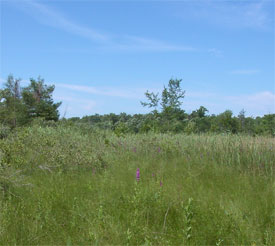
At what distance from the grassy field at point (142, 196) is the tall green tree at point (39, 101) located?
19.2m

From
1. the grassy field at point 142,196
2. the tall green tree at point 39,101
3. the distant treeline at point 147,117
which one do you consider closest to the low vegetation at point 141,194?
the grassy field at point 142,196

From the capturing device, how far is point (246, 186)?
4227 millimetres

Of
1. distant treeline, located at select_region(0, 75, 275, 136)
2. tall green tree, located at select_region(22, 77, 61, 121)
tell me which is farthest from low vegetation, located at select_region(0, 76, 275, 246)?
tall green tree, located at select_region(22, 77, 61, 121)

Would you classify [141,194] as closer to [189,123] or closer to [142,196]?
[142,196]

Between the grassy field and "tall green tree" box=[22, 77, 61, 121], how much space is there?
19.2 meters

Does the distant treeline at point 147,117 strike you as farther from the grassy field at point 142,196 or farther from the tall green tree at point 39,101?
the grassy field at point 142,196

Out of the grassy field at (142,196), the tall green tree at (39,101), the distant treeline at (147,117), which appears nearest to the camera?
the grassy field at (142,196)

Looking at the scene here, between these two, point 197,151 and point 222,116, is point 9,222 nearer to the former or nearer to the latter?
point 197,151

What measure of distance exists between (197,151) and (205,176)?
180 centimetres

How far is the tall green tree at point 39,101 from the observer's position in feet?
81.3

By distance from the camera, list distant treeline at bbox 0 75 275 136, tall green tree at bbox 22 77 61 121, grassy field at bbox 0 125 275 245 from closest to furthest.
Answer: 1. grassy field at bbox 0 125 275 245
2. distant treeline at bbox 0 75 275 136
3. tall green tree at bbox 22 77 61 121

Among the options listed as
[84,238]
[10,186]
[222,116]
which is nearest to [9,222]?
[84,238]

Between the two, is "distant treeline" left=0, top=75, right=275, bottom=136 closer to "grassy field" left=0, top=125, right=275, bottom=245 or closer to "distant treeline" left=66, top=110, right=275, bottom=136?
"distant treeline" left=66, top=110, right=275, bottom=136

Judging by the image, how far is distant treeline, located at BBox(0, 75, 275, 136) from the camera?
1497cm
